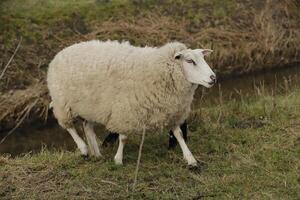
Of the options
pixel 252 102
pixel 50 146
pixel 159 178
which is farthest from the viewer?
pixel 50 146

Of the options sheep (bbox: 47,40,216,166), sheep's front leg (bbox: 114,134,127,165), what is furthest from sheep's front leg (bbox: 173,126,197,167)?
sheep's front leg (bbox: 114,134,127,165)

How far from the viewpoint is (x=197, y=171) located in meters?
7.90

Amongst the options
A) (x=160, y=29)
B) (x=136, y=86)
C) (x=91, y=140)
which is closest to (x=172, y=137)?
(x=136, y=86)

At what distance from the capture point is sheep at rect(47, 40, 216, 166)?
26.9 ft

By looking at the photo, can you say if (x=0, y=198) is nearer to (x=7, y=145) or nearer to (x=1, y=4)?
(x=7, y=145)

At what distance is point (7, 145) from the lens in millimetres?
13625

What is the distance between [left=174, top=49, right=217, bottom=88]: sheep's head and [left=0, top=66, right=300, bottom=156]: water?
3.09 metres

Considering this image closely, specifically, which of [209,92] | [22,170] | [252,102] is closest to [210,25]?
[209,92]

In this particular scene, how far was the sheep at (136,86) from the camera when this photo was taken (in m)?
8.20

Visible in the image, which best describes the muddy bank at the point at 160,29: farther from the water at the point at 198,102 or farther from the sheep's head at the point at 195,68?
the sheep's head at the point at 195,68

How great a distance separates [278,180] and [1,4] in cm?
1326

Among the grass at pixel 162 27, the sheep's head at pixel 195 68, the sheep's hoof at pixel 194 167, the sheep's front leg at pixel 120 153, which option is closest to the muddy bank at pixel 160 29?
the grass at pixel 162 27

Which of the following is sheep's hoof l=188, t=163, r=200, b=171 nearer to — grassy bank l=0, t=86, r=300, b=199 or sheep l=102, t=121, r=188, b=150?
grassy bank l=0, t=86, r=300, b=199

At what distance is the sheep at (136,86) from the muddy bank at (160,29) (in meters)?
7.79
